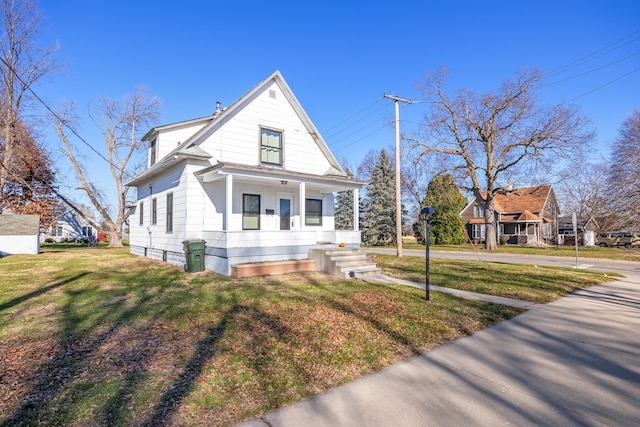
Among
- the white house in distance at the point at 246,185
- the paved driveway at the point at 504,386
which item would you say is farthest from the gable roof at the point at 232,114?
the paved driveway at the point at 504,386

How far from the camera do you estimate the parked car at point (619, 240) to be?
32394 mm

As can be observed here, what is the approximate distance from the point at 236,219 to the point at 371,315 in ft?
A: 25.5

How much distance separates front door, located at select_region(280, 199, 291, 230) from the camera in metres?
13.6

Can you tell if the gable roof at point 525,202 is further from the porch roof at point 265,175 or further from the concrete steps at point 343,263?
the concrete steps at point 343,263

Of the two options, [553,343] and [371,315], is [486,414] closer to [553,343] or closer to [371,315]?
[553,343]

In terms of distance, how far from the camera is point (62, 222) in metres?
45.7

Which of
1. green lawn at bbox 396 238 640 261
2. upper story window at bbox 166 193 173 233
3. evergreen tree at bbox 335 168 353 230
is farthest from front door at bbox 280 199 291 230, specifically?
evergreen tree at bbox 335 168 353 230

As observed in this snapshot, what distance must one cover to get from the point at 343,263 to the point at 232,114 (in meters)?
7.00

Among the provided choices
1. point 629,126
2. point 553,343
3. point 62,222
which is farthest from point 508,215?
point 62,222

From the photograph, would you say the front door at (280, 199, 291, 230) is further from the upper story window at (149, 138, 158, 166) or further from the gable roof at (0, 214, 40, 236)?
the gable roof at (0, 214, 40, 236)

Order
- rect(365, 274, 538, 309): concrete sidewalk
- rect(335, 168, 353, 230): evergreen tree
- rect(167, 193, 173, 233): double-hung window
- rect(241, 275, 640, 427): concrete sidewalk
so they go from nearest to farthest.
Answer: rect(241, 275, 640, 427): concrete sidewalk → rect(365, 274, 538, 309): concrete sidewalk → rect(167, 193, 173, 233): double-hung window → rect(335, 168, 353, 230): evergreen tree

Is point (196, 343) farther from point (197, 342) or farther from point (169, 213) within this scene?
point (169, 213)

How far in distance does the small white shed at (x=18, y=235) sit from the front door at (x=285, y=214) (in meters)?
15.1

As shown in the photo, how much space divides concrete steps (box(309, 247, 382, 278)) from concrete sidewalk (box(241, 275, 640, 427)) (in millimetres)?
5255
